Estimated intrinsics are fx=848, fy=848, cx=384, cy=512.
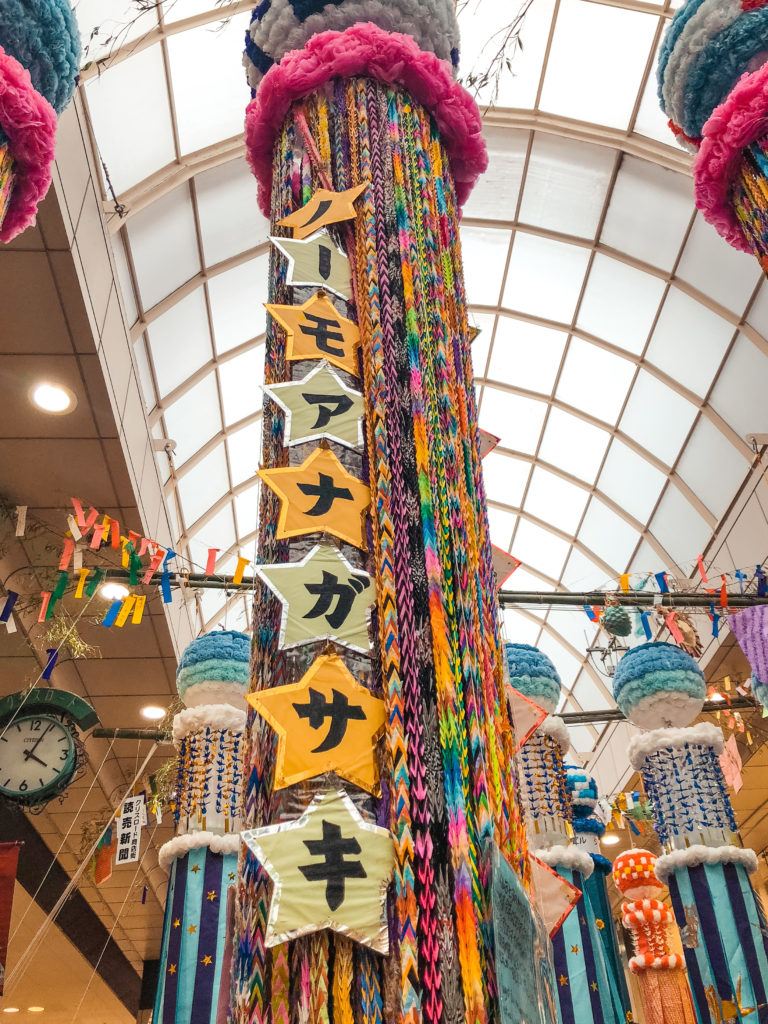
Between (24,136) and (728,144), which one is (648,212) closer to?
(728,144)

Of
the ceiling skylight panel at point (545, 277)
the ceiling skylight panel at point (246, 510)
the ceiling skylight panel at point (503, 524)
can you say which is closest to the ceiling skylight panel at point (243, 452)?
the ceiling skylight panel at point (246, 510)

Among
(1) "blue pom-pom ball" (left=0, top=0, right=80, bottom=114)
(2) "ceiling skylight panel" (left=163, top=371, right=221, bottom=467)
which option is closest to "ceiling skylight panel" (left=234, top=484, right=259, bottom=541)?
(2) "ceiling skylight panel" (left=163, top=371, right=221, bottom=467)

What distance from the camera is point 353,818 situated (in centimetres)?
124

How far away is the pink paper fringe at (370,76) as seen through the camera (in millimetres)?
2338

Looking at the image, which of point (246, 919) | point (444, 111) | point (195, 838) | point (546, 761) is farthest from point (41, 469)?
point (246, 919)

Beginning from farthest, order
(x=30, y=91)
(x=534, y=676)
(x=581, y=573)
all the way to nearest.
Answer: (x=581, y=573)
(x=534, y=676)
(x=30, y=91)

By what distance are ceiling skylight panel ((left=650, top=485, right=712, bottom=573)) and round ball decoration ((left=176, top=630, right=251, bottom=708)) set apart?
5.22 metres

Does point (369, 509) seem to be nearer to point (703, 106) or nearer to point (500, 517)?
point (703, 106)

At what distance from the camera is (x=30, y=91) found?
2219mm

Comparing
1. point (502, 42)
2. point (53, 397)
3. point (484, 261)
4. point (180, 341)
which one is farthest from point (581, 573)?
point (53, 397)

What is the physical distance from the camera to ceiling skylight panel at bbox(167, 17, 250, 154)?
614 cm

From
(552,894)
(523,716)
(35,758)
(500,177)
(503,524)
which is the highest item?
(500,177)

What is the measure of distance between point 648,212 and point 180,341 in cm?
430

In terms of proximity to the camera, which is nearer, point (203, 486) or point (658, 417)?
point (658, 417)
